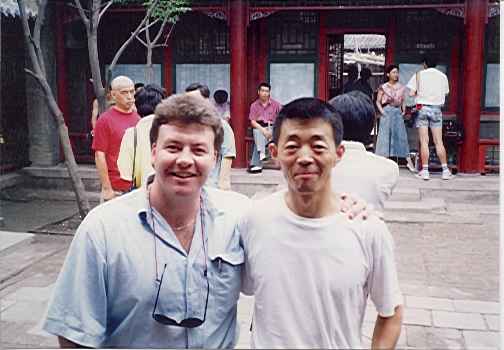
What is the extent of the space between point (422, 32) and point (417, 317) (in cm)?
617

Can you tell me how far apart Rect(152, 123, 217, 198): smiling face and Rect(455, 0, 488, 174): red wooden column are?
24.7 ft

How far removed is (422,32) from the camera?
932 centimetres

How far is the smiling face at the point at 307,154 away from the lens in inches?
68.0

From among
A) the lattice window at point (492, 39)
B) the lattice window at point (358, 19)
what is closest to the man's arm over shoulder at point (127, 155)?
the lattice window at point (358, 19)

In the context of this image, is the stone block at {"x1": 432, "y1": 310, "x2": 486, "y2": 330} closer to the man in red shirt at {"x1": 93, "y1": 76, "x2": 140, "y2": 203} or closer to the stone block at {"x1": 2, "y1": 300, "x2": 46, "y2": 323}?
the man in red shirt at {"x1": 93, "y1": 76, "x2": 140, "y2": 203}

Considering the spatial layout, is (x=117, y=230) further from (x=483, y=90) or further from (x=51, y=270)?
(x=483, y=90)

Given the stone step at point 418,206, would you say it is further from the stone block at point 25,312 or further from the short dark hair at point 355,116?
the short dark hair at point 355,116

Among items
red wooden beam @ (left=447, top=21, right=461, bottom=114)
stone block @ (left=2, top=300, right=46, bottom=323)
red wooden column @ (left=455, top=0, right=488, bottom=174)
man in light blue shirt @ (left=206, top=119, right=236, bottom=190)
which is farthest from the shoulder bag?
stone block @ (left=2, top=300, right=46, bottom=323)

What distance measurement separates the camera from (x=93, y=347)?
71.2 inches

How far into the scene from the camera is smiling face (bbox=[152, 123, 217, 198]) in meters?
1.80

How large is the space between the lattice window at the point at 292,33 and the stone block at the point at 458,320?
6.14 metres

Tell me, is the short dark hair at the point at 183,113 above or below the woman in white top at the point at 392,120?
above

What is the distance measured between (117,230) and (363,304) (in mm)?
782

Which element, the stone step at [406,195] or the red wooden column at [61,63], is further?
the red wooden column at [61,63]
